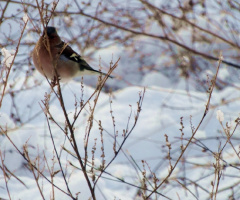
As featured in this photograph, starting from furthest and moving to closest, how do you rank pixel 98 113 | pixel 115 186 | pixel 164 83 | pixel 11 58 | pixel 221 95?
pixel 164 83 < pixel 221 95 < pixel 98 113 < pixel 115 186 < pixel 11 58

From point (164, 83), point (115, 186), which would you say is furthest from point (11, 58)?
point (164, 83)

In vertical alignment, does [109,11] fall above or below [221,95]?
below

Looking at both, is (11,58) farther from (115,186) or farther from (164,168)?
(164,168)

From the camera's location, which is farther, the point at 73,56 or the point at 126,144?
the point at 126,144

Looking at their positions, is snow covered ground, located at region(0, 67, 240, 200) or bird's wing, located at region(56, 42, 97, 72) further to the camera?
snow covered ground, located at region(0, 67, 240, 200)

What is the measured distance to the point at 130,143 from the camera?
410cm

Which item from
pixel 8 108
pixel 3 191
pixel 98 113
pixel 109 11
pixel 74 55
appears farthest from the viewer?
pixel 98 113

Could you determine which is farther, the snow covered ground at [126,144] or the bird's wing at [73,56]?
the snow covered ground at [126,144]

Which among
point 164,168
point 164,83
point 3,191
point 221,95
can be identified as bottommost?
point 3,191

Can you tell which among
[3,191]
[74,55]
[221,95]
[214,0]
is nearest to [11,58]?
[74,55]

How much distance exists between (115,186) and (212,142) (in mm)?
1333

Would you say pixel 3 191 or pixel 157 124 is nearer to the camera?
pixel 3 191

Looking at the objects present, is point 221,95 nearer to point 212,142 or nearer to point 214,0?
point 212,142

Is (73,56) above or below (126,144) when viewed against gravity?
below
